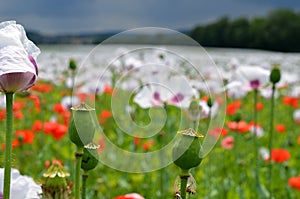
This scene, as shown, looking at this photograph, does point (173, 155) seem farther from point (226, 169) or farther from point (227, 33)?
point (227, 33)

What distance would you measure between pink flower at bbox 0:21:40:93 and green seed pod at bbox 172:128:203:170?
0.12 metres

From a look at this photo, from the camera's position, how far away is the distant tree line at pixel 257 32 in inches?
994

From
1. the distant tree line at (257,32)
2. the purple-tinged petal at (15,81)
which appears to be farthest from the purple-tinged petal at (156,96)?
the distant tree line at (257,32)

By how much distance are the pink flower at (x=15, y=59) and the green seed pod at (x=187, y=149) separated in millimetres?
119

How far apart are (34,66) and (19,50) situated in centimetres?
2

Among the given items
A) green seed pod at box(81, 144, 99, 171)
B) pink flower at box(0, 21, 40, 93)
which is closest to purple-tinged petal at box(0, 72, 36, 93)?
pink flower at box(0, 21, 40, 93)

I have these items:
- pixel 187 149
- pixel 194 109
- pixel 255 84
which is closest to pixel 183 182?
pixel 187 149

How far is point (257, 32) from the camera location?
25.8 metres

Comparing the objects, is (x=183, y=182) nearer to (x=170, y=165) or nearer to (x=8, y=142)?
(x=8, y=142)

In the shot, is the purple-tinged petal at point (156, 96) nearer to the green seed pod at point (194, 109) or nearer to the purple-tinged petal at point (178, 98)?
the purple-tinged petal at point (178, 98)

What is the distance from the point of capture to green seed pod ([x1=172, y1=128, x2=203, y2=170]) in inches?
17.8

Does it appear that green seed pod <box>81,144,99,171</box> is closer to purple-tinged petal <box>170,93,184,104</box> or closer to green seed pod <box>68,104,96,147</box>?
green seed pod <box>68,104,96,147</box>

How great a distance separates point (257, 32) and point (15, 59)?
25906mm

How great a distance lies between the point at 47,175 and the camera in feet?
1.55
